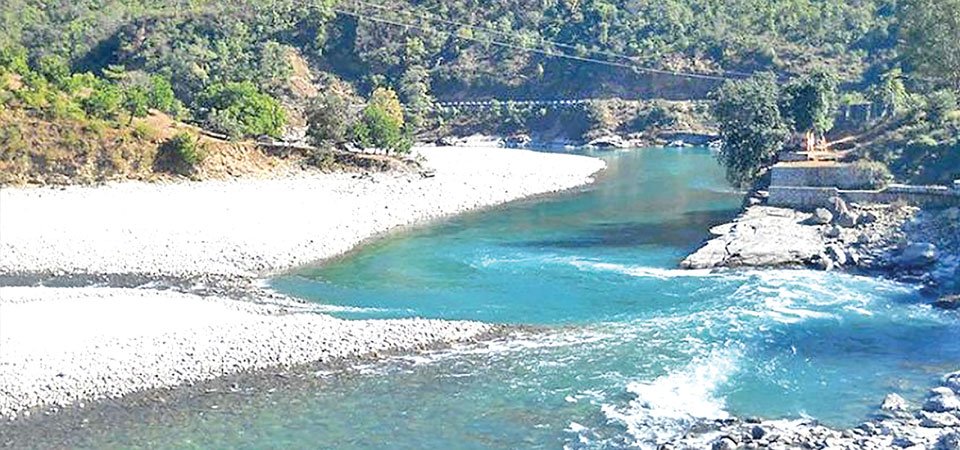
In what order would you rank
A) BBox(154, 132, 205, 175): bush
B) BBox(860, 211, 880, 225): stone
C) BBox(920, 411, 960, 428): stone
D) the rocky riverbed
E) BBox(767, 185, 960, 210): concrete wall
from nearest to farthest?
BBox(920, 411, 960, 428): stone, the rocky riverbed, BBox(860, 211, 880, 225): stone, BBox(767, 185, 960, 210): concrete wall, BBox(154, 132, 205, 175): bush

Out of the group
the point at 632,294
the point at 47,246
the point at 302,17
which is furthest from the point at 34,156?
the point at 302,17

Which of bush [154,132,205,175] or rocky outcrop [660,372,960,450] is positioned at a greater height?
bush [154,132,205,175]

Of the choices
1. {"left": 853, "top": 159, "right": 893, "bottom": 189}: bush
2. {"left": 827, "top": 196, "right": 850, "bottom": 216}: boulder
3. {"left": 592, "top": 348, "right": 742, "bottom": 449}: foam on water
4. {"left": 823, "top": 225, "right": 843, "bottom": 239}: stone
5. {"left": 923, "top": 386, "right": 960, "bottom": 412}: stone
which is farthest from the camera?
{"left": 853, "top": 159, "right": 893, "bottom": 189}: bush

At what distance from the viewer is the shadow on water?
5275cm

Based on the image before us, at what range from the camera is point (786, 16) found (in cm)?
13388

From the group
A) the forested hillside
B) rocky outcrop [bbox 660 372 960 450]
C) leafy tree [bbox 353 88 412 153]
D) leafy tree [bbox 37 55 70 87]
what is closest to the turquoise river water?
rocky outcrop [bbox 660 372 960 450]

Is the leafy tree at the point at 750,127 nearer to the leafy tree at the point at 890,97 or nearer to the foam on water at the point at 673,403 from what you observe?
the leafy tree at the point at 890,97

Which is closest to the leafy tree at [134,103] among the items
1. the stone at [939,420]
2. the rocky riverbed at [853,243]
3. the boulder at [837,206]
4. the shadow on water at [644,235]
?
the shadow on water at [644,235]

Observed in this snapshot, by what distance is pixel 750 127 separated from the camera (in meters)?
60.1

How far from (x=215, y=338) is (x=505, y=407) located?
1075 cm

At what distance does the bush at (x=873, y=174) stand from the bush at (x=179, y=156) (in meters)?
42.8

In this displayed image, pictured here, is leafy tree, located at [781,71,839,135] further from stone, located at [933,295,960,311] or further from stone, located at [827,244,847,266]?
stone, located at [933,295,960,311]

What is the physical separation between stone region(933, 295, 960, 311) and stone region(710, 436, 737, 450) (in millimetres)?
16416

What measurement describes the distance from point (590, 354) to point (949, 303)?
14.2m
